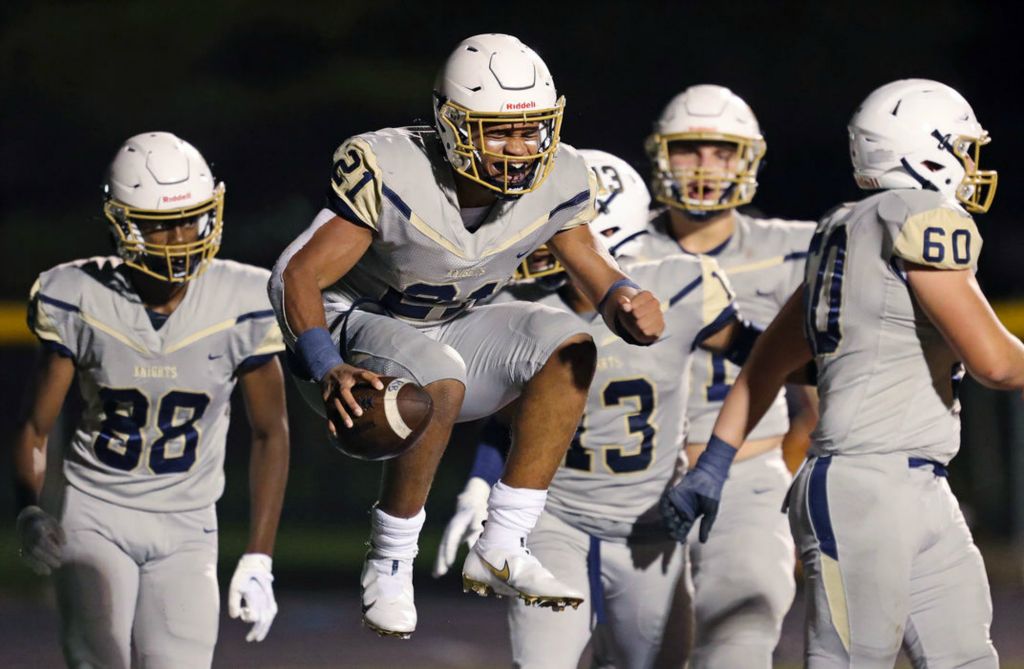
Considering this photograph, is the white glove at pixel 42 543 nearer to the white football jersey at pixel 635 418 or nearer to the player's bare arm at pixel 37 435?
the player's bare arm at pixel 37 435

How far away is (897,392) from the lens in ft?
10.5

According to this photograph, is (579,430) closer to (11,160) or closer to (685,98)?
(685,98)

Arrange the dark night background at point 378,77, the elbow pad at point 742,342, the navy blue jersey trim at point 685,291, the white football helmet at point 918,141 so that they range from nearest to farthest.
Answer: the white football helmet at point 918,141 → the navy blue jersey trim at point 685,291 → the elbow pad at point 742,342 → the dark night background at point 378,77

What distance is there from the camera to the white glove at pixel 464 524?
374 cm

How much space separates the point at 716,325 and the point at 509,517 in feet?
3.27

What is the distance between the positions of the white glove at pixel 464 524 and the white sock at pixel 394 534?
516 millimetres

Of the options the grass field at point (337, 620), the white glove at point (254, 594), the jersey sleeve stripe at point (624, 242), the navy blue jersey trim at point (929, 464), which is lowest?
the grass field at point (337, 620)

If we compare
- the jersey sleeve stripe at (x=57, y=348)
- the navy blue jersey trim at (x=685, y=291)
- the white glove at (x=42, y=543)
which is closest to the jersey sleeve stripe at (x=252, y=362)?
the jersey sleeve stripe at (x=57, y=348)

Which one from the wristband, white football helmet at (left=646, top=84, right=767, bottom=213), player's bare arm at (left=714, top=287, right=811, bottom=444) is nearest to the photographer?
the wristband

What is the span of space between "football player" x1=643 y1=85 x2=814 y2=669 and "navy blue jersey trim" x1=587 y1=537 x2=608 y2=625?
10.1 inches

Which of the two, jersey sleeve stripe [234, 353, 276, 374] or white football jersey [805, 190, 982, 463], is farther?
jersey sleeve stripe [234, 353, 276, 374]

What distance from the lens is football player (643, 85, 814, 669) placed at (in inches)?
155

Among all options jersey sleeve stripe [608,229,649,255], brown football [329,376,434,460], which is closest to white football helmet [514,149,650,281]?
jersey sleeve stripe [608,229,649,255]

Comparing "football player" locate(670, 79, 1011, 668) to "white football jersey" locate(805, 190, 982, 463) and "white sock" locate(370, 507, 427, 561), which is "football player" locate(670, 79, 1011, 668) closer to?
"white football jersey" locate(805, 190, 982, 463)
